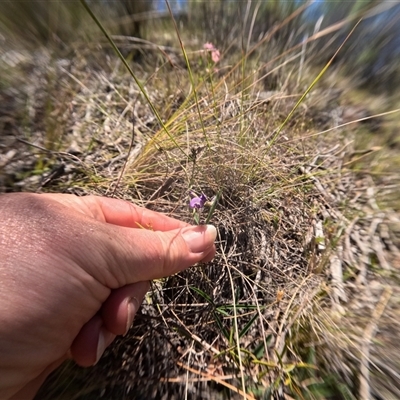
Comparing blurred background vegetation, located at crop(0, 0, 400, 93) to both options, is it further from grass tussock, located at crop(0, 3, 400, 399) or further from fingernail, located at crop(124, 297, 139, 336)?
fingernail, located at crop(124, 297, 139, 336)

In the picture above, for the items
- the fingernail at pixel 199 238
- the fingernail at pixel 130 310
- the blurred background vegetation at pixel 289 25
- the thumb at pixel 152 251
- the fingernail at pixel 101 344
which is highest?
the blurred background vegetation at pixel 289 25

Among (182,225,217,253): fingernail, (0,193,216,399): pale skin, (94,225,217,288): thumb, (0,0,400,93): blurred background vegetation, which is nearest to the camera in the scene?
(0,193,216,399): pale skin

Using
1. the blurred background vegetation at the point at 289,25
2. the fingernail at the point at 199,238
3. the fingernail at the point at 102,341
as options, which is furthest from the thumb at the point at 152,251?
the blurred background vegetation at the point at 289,25

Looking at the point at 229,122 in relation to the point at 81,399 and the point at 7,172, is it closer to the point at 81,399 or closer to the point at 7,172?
the point at 7,172

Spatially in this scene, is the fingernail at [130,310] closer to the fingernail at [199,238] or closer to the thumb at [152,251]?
the thumb at [152,251]

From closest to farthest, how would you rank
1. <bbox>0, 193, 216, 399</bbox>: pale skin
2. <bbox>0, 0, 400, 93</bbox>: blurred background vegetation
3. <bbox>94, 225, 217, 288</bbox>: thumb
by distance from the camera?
<bbox>0, 193, 216, 399</bbox>: pale skin < <bbox>94, 225, 217, 288</bbox>: thumb < <bbox>0, 0, 400, 93</bbox>: blurred background vegetation

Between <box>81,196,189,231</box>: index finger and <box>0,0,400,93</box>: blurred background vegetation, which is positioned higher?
<box>0,0,400,93</box>: blurred background vegetation

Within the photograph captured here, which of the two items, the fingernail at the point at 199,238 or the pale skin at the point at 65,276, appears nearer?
the pale skin at the point at 65,276

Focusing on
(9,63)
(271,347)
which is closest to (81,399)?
(271,347)

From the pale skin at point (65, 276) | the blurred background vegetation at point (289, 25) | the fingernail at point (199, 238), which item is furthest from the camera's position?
the blurred background vegetation at point (289, 25)

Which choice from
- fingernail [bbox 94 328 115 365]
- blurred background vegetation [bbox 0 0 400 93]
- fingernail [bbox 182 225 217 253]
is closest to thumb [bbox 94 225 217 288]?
fingernail [bbox 182 225 217 253]
